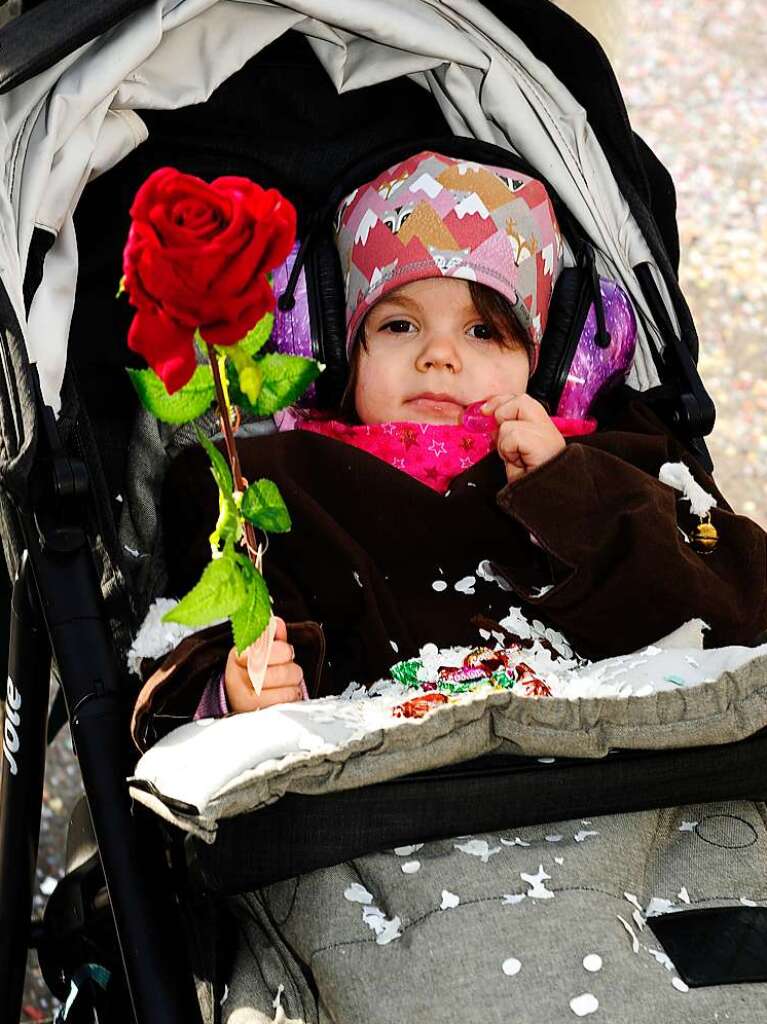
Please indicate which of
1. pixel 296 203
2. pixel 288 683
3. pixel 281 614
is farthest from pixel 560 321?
pixel 288 683

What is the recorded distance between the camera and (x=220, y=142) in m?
1.75

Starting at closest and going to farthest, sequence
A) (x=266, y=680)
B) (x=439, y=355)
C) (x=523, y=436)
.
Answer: (x=266, y=680) < (x=523, y=436) < (x=439, y=355)

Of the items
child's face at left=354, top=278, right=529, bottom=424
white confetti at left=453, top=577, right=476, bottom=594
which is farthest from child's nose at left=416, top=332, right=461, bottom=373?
white confetti at left=453, top=577, right=476, bottom=594

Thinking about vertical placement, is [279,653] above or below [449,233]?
below

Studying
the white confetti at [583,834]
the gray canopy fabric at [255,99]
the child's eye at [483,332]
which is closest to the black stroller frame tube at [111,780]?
the gray canopy fabric at [255,99]

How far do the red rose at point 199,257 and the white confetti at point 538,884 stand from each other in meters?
0.47

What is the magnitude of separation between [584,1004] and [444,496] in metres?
0.63

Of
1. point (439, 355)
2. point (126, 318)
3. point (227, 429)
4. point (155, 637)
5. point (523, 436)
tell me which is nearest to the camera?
point (227, 429)

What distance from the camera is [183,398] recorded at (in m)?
1.00

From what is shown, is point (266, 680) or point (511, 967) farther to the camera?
point (266, 680)

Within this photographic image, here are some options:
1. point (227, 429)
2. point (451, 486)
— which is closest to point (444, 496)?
point (451, 486)

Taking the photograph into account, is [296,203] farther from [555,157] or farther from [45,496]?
[45,496]

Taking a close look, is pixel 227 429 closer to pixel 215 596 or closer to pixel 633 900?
pixel 215 596

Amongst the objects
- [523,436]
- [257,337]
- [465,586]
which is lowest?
[465,586]
